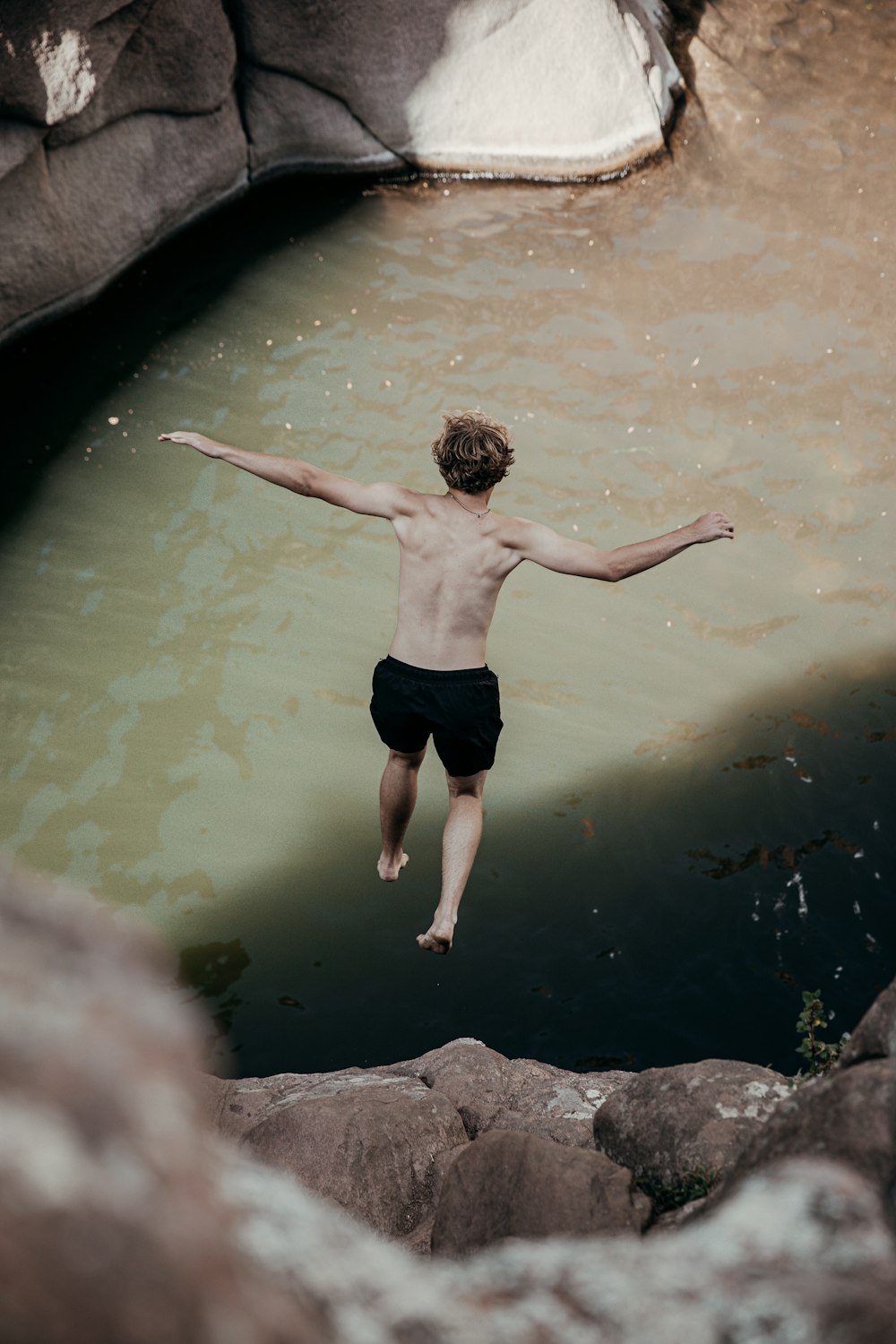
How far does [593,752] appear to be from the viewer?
5137 millimetres

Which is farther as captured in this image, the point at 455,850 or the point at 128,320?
the point at 128,320

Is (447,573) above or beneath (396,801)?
above

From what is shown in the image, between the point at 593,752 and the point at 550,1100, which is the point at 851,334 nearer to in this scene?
the point at 593,752

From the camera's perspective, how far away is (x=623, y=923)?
4484 millimetres

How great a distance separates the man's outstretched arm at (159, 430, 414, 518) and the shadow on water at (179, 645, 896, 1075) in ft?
5.42

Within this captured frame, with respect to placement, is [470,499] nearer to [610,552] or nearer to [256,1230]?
[610,552]

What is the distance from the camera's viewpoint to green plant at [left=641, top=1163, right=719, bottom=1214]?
274 cm

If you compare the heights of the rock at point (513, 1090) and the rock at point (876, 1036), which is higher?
the rock at point (876, 1036)

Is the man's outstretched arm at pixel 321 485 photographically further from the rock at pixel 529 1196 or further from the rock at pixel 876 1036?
the rock at pixel 876 1036

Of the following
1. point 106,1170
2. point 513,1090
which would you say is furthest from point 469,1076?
point 106,1170

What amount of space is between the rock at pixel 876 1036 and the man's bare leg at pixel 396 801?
187cm

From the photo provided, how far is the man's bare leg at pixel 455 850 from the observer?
12.3ft

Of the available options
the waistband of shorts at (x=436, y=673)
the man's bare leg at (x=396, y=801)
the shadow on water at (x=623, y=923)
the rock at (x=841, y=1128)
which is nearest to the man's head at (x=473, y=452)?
the waistband of shorts at (x=436, y=673)

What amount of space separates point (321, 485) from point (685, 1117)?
2178 mm
